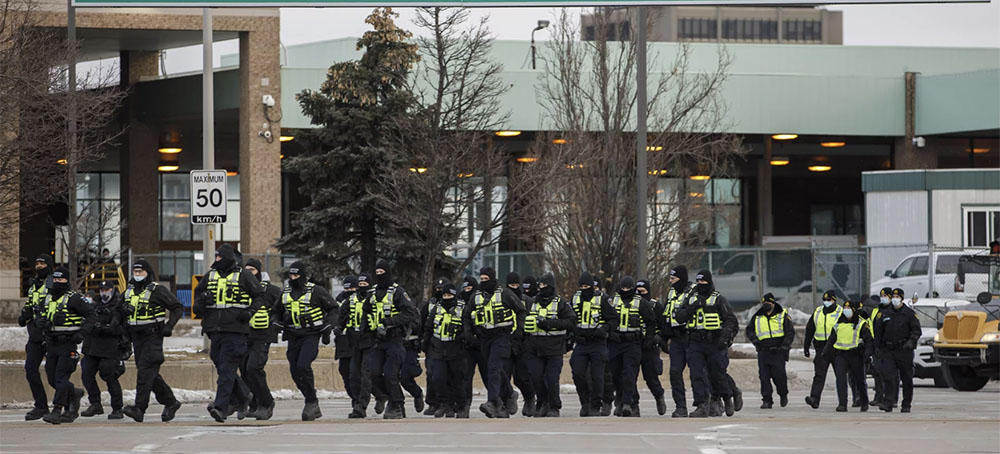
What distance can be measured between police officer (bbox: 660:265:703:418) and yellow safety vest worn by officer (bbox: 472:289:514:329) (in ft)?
6.87

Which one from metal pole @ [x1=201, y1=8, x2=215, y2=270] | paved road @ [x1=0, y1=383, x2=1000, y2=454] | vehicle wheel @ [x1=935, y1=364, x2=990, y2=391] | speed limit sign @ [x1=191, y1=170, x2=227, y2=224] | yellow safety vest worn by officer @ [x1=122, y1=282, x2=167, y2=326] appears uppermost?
metal pole @ [x1=201, y1=8, x2=215, y2=270]

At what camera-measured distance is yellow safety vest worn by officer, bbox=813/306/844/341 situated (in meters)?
21.4

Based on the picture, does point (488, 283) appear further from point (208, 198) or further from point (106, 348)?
point (208, 198)

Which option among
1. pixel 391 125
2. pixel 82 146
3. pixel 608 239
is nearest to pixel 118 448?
pixel 82 146

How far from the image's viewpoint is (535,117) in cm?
4388

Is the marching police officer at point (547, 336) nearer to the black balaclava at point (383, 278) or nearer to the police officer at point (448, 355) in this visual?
the police officer at point (448, 355)

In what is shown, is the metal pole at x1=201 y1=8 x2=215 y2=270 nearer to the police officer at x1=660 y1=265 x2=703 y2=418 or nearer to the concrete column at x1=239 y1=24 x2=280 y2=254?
→ the police officer at x1=660 y1=265 x2=703 y2=418

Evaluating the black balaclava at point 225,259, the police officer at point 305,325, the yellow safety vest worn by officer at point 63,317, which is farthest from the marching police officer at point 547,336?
the yellow safety vest worn by officer at point 63,317

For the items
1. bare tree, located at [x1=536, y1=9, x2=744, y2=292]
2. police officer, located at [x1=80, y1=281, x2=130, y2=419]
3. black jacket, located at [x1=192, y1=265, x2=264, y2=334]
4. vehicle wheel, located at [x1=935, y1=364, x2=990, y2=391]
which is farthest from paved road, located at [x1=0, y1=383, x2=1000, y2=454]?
bare tree, located at [x1=536, y1=9, x2=744, y2=292]

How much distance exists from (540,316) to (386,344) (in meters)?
1.94

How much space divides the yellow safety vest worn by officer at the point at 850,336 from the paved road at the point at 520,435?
1.53 m

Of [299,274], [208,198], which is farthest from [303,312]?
[208,198]

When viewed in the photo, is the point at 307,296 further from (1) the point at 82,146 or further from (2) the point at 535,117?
(2) the point at 535,117

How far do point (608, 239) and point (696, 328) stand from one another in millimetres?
11207
